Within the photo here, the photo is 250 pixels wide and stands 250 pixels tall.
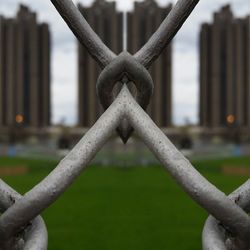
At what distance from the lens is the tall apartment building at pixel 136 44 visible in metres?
60.1

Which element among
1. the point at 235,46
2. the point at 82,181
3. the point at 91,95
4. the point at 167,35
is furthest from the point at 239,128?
the point at 167,35

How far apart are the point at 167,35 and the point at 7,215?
0.64 m

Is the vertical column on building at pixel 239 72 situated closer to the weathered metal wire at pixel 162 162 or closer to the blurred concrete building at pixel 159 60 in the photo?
the blurred concrete building at pixel 159 60

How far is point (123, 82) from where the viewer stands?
1.40 metres

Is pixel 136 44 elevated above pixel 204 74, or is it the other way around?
pixel 136 44

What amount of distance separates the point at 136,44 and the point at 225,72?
58.3ft

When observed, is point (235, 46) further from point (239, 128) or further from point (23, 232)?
point (23, 232)

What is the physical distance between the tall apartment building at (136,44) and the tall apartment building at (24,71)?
718 centimetres

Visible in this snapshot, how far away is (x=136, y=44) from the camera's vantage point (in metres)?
57.6

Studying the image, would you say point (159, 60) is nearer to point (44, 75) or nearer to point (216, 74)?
point (216, 74)

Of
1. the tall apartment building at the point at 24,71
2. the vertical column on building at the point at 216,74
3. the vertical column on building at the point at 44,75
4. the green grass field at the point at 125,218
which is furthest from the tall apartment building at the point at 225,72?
the green grass field at the point at 125,218

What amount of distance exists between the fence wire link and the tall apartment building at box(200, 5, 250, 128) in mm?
66709

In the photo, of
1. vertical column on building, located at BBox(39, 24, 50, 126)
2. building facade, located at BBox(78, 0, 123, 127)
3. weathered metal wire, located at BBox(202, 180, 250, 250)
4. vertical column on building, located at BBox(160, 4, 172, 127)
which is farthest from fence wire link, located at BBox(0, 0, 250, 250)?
vertical column on building, located at BBox(39, 24, 50, 126)

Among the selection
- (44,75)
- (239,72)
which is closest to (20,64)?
(44,75)
